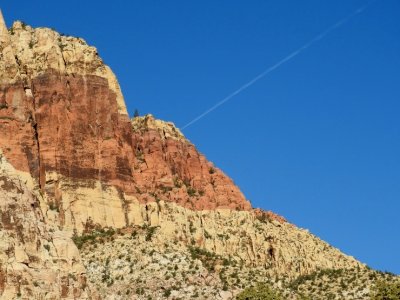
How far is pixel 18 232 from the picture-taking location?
6624 inches

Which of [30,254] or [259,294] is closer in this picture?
[30,254]

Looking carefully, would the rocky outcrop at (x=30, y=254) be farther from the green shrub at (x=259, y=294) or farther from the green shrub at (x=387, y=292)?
the green shrub at (x=387, y=292)

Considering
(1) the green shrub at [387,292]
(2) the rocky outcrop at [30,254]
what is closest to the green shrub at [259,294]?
(1) the green shrub at [387,292]

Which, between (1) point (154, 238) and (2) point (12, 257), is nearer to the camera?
(2) point (12, 257)

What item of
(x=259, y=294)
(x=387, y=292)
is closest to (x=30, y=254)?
(x=259, y=294)

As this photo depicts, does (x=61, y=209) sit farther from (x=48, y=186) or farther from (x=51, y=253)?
(x=51, y=253)

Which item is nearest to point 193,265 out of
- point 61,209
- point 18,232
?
point 61,209

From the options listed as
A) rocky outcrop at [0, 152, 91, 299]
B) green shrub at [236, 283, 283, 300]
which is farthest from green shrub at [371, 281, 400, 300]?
rocky outcrop at [0, 152, 91, 299]

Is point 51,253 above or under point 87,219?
under

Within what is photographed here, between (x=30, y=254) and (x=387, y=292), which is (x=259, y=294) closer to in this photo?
(x=387, y=292)

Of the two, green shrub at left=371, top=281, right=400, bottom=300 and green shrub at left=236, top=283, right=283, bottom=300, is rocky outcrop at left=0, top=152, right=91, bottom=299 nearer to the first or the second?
green shrub at left=236, top=283, right=283, bottom=300

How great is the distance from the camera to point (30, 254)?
167375 mm

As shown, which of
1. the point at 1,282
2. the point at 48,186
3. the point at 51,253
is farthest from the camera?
the point at 48,186

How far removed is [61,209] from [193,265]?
19878mm
